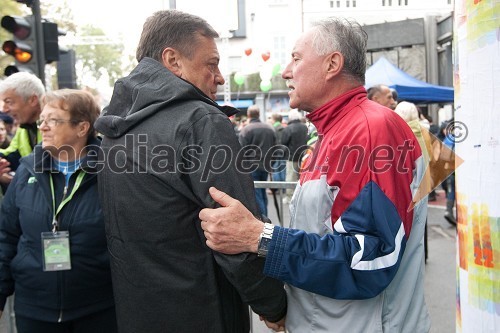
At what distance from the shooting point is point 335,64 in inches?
72.3

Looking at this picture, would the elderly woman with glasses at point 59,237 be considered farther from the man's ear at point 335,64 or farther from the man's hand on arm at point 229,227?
the man's ear at point 335,64

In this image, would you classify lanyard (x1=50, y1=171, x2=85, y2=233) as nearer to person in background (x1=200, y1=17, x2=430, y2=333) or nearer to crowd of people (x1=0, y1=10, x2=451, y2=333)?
crowd of people (x1=0, y1=10, x2=451, y2=333)

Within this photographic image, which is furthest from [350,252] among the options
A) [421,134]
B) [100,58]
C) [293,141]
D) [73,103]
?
[100,58]

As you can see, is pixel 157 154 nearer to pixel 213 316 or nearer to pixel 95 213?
pixel 213 316

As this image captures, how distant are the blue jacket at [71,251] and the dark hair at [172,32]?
836mm

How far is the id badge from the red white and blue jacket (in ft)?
3.98

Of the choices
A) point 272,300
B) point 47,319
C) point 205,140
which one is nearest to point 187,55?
point 205,140

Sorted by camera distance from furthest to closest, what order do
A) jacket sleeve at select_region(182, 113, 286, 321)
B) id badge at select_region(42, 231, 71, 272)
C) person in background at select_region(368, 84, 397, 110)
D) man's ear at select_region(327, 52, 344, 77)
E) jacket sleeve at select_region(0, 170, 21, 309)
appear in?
1. person in background at select_region(368, 84, 397, 110)
2. jacket sleeve at select_region(0, 170, 21, 309)
3. id badge at select_region(42, 231, 71, 272)
4. man's ear at select_region(327, 52, 344, 77)
5. jacket sleeve at select_region(182, 113, 286, 321)

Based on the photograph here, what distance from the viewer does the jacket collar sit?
1.83 m

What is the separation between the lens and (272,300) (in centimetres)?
183

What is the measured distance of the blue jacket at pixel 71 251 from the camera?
251 cm

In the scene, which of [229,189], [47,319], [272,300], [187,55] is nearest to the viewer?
[229,189]

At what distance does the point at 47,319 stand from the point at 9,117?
1817 mm

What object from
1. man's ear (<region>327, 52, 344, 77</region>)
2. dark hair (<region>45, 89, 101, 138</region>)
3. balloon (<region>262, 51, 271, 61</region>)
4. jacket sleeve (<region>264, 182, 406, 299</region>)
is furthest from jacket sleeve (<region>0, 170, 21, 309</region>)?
balloon (<region>262, 51, 271, 61</region>)
